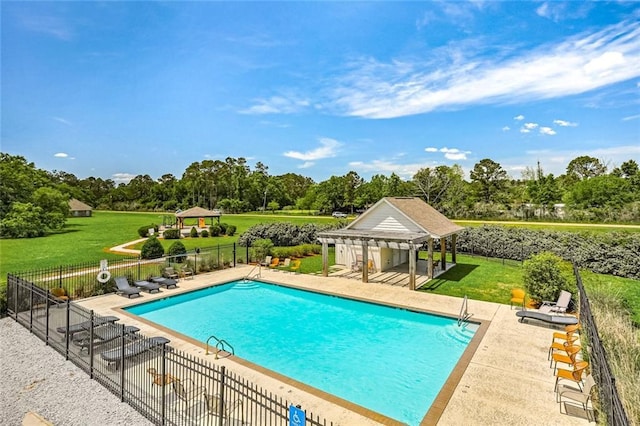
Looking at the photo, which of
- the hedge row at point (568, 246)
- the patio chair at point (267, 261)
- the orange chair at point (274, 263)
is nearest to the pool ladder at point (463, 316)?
the hedge row at point (568, 246)

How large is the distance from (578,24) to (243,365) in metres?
21.5

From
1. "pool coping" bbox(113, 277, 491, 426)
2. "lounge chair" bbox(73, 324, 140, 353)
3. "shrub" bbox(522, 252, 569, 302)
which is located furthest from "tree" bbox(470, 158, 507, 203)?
"lounge chair" bbox(73, 324, 140, 353)

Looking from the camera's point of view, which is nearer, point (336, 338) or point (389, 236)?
point (336, 338)

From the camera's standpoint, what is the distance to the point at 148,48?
18000 millimetres

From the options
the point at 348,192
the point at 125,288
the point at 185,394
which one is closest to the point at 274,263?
the point at 125,288

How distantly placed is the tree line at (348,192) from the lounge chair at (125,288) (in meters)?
31.6

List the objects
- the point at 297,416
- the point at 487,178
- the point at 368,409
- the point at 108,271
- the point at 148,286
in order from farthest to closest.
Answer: the point at 487,178 → the point at 108,271 → the point at 148,286 → the point at 368,409 → the point at 297,416

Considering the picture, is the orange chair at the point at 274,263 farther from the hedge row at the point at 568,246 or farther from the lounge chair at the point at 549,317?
the hedge row at the point at 568,246

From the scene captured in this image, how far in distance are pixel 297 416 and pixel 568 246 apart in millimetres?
24671

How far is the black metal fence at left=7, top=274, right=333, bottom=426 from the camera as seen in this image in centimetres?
627

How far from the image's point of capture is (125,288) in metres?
15.3

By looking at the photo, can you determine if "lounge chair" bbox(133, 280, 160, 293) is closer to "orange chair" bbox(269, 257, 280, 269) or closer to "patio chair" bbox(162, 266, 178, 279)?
"patio chair" bbox(162, 266, 178, 279)

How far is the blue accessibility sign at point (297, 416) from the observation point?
4426mm

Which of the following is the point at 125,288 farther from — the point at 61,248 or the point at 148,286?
the point at 61,248
